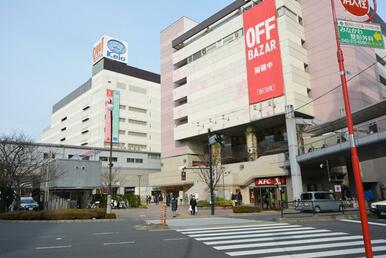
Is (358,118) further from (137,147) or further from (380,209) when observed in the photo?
(137,147)

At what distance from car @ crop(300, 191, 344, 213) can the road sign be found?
19606mm

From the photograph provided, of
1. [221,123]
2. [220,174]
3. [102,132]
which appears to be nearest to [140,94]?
[102,132]

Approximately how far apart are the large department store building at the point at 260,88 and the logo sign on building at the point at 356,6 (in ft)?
90.0

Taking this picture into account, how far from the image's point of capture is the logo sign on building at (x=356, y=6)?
247 inches

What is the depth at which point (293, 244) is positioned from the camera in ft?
33.8

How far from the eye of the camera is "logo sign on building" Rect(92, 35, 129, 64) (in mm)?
80312

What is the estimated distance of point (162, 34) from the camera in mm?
67562

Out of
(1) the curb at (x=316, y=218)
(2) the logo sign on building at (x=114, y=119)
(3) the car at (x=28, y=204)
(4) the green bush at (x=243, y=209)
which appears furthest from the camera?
(2) the logo sign on building at (x=114, y=119)

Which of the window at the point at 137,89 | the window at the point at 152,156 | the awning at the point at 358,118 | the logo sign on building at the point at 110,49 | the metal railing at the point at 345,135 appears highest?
the logo sign on building at the point at 110,49

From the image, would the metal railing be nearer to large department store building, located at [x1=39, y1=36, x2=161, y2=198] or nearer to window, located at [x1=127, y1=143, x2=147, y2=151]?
large department store building, located at [x1=39, y1=36, x2=161, y2=198]

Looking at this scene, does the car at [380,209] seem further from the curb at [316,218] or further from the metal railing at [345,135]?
the metal railing at [345,135]

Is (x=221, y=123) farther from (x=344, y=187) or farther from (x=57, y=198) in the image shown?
(x=57, y=198)

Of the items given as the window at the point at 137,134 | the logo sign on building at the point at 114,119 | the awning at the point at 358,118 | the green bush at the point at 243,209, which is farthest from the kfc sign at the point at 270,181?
the window at the point at 137,134

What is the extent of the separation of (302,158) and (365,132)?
8.08 m
